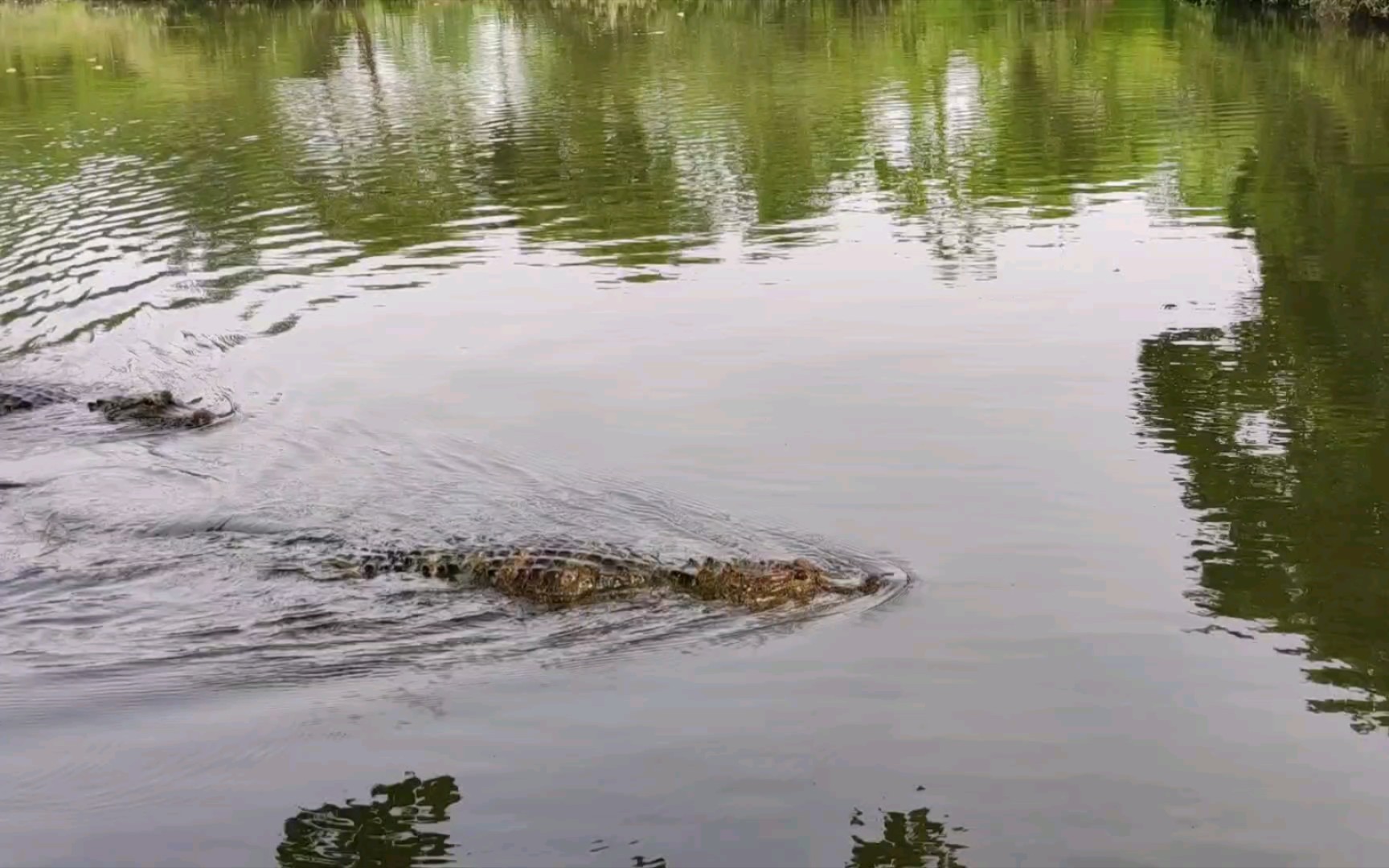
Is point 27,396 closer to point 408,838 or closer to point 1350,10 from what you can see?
point 408,838

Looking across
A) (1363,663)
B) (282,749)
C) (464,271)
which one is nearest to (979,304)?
(464,271)

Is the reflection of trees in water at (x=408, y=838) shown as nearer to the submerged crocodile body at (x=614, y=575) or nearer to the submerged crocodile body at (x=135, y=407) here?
the submerged crocodile body at (x=614, y=575)

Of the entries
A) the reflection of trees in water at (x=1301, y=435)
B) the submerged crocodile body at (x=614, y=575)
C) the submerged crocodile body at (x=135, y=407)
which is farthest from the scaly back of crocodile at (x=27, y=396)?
the reflection of trees in water at (x=1301, y=435)

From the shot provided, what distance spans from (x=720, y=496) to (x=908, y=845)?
16.0 feet

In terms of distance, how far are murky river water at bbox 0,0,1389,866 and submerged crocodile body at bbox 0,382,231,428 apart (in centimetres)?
31

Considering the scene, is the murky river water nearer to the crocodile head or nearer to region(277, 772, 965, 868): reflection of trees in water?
region(277, 772, 965, 868): reflection of trees in water

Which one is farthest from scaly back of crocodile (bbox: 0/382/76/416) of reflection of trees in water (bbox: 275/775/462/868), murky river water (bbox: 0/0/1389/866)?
reflection of trees in water (bbox: 275/775/462/868)

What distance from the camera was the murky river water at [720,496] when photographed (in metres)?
7.43

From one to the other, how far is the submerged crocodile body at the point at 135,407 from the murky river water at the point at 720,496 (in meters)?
0.31

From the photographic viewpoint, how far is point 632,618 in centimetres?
924

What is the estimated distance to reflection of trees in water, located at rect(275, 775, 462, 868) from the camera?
6949 mm

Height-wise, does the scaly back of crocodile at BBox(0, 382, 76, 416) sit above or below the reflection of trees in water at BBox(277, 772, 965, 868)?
above

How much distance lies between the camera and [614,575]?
957 cm

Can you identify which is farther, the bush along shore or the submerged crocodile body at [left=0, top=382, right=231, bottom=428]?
the bush along shore
